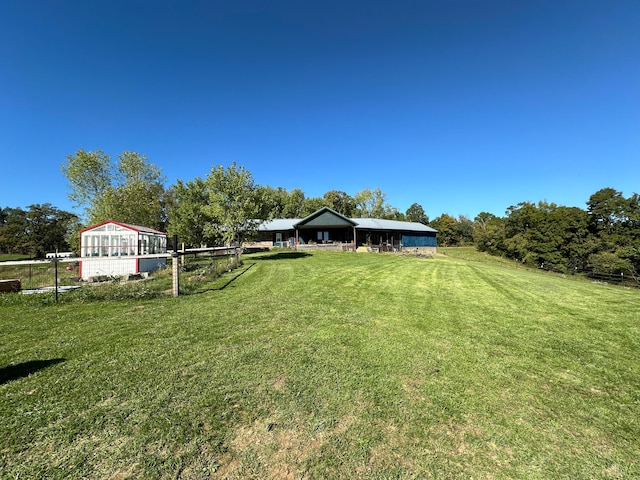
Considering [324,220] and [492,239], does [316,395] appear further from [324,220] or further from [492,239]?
[492,239]

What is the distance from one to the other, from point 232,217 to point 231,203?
1.08 m

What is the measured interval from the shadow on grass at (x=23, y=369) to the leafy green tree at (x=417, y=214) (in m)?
75.2

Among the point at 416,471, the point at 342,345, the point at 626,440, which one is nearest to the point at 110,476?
the point at 416,471

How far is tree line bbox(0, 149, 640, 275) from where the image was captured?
66.6 ft

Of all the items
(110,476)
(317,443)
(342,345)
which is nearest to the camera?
(110,476)

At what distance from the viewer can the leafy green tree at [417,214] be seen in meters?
74.4

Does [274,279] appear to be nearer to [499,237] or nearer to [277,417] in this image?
[277,417]

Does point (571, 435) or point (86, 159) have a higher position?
point (86, 159)

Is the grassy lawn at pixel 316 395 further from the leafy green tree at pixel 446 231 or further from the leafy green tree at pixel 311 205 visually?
the leafy green tree at pixel 446 231

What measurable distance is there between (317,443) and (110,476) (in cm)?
157

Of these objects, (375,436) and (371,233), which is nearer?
(375,436)

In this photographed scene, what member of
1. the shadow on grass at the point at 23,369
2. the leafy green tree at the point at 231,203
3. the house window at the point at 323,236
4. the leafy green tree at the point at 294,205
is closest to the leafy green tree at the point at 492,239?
the house window at the point at 323,236

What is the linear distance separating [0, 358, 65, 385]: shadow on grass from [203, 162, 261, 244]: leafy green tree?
15.7m

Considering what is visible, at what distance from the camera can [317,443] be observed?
2510mm
